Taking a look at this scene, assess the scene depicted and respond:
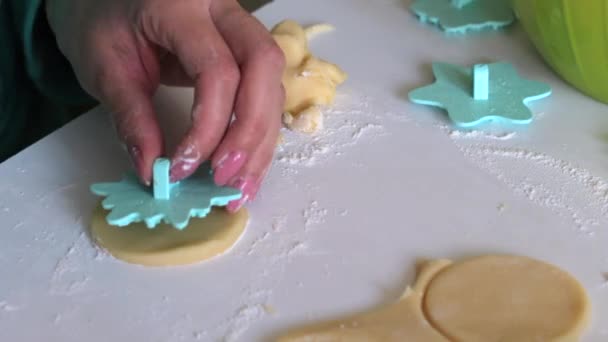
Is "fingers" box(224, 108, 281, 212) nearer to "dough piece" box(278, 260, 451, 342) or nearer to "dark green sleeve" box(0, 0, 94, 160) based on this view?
"dough piece" box(278, 260, 451, 342)

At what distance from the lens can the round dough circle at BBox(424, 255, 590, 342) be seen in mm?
465

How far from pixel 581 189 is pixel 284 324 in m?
0.25

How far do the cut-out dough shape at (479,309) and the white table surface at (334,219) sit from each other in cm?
1

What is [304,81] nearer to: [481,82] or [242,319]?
[481,82]

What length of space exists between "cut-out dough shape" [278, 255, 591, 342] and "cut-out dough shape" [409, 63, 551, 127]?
0.57 ft

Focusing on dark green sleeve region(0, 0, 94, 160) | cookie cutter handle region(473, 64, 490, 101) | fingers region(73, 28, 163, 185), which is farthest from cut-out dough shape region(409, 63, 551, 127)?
dark green sleeve region(0, 0, 94, 160)

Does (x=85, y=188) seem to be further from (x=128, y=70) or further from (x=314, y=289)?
(x=314, y=289)

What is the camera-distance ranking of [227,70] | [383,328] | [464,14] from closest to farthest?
[383,328] → [227,70] → [464,14]

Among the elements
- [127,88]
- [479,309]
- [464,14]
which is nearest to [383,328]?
[479,309]

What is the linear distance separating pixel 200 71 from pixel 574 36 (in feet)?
0.98

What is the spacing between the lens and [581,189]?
58 cm

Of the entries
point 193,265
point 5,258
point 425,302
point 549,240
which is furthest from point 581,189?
point 5,258

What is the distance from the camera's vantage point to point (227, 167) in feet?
1.82

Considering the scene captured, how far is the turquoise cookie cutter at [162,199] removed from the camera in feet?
1.75
